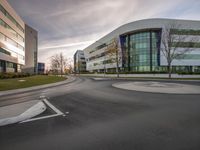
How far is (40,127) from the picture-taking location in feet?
14.8

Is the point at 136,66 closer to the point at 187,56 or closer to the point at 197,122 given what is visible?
the point at 187,56

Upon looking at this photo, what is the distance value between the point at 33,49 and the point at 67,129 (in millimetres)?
81252

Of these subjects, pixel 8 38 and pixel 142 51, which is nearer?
pixel 8 38

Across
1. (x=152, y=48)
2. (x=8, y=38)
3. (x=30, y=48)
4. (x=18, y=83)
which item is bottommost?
(x=18, y=83)

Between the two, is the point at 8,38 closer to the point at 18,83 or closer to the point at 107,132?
the point at 18,83

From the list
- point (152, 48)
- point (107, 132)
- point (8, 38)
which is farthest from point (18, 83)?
point (152, 48)

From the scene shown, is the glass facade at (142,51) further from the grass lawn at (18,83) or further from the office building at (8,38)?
the office building at (8,38)

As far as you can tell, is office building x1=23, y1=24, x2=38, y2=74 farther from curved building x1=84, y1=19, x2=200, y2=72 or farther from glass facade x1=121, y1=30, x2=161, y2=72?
glass facade x1=121, y1=30, x2=161, y2=72

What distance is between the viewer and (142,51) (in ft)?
164

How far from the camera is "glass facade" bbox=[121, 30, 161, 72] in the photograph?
47719 millimetres

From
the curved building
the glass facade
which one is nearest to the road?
the curved building

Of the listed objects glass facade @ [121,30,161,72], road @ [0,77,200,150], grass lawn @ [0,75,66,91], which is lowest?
road @ [0,77,200,150]

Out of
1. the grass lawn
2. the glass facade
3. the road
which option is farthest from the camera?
the glass facade

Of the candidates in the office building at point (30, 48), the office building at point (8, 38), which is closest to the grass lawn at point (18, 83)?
the office building at point (8, 38)
